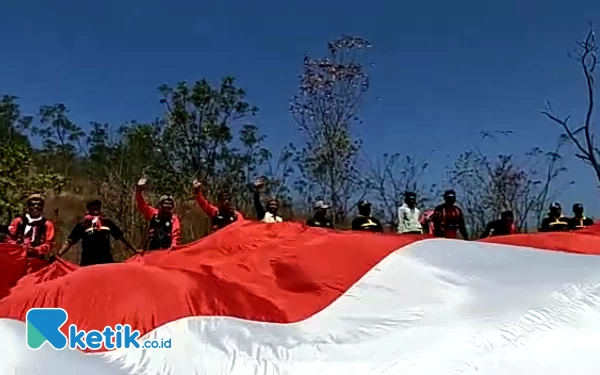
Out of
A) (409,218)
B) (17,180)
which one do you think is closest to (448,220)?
(409,218)

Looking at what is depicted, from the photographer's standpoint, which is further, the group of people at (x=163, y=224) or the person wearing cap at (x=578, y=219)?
the person wearing cap at (x=578, y=219)

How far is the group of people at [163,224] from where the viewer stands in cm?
657

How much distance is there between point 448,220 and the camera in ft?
26.3

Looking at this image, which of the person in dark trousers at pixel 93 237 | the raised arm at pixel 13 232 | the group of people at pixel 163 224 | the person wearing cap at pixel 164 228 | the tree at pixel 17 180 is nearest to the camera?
the raised arm at pixel 13 232

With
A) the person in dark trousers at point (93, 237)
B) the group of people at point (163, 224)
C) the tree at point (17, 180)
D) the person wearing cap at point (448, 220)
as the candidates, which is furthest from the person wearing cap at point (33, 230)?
the tree at point (17, 180)

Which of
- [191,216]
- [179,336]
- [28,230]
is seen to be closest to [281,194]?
[191,216]

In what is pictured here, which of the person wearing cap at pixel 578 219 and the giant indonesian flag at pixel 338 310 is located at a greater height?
the person wearing cap at pixel 578 219

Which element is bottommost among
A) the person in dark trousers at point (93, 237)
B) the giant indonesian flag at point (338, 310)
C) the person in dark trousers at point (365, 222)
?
the giant indonesian flag at point (338, 310)

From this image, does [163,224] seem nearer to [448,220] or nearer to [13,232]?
[13,232]

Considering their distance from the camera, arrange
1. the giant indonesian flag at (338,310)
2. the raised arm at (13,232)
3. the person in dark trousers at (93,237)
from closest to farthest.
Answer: the giant indonesian flag at (338,310), the raised arm at (13,232), the person in dark trousers at (93,237)

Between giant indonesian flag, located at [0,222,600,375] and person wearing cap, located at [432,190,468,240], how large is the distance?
2857 mm

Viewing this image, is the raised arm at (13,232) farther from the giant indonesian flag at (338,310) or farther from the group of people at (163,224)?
the giant indonesian flag at (338,310)

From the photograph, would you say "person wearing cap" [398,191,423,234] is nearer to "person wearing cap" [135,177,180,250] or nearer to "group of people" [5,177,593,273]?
"group of people" [5,177,593,273]

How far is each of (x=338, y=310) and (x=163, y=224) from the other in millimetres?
3339
